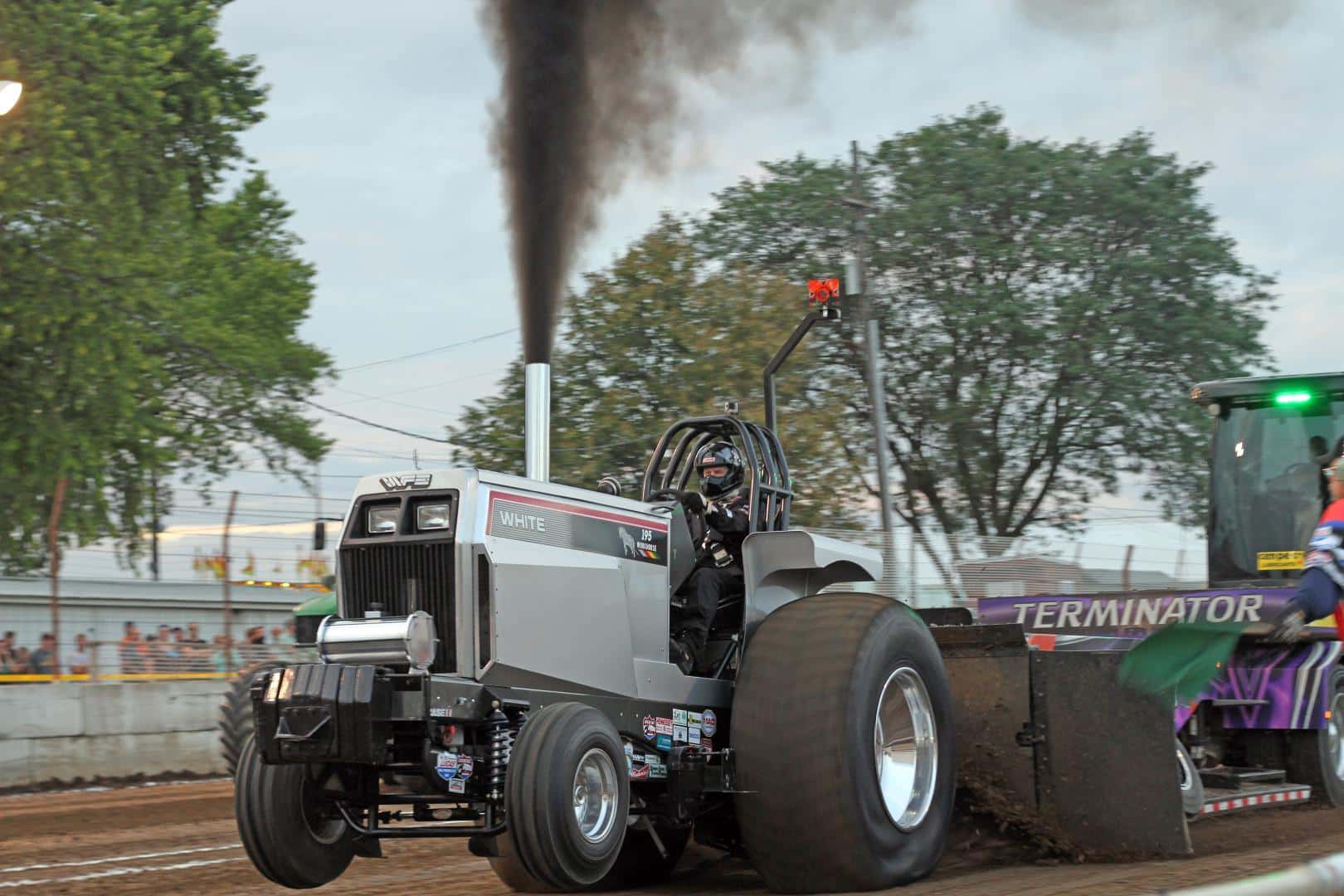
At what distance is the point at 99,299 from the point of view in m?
21.2

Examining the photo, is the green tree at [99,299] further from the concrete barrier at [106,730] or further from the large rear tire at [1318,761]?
the large rear tire at [1318,761]

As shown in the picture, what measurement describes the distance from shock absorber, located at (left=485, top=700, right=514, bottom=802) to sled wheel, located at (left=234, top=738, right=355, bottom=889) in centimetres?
66

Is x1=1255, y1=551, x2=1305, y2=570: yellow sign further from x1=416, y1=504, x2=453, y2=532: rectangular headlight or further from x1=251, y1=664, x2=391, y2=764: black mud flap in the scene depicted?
x1=251, y1=664, x2=391, y2=764: black mud flap

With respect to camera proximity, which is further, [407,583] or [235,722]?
[235,722]

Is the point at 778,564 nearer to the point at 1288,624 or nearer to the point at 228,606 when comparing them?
the point at 1288,624

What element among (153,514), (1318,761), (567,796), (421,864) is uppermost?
(153,514)

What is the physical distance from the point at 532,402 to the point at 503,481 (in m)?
1.45

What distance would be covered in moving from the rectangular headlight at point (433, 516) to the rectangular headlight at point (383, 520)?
0.10 metres

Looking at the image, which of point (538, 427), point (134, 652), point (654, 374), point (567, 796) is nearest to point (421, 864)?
point (538, 427)

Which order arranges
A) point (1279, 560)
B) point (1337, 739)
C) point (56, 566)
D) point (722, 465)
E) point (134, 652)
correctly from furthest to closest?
point (134, 652), point (56, 566), point (1279, 560), point (1337, 739), point (722, 465)

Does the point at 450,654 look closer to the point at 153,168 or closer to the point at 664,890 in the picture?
the point at 664,890

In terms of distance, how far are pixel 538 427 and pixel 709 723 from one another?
151 centimetres

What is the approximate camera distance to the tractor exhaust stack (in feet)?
23.3

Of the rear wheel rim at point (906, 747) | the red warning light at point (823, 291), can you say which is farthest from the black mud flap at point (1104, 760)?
the red warning light at point (823, 291)
